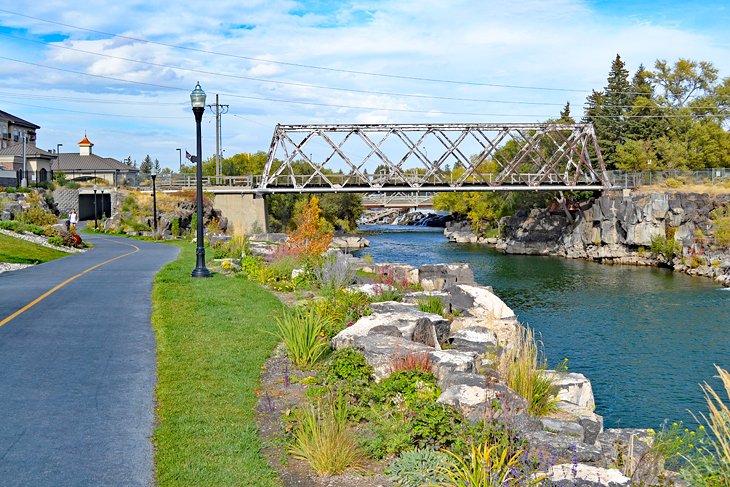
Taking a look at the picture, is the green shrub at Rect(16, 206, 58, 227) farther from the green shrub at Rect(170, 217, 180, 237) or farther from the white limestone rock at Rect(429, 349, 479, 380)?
the white limestone rock at Rect(429, 349, 479, 380)

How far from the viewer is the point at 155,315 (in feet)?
46.2

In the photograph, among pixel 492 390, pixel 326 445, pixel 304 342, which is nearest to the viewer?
pixel 326 445

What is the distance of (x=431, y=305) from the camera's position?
15.1 metres

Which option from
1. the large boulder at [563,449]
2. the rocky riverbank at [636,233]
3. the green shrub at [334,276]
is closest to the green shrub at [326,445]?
the large boulder at [563,449]

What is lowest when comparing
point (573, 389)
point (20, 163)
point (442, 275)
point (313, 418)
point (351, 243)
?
point (351, 243)

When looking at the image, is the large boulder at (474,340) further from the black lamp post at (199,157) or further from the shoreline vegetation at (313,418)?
the black lamp post at (199,157)

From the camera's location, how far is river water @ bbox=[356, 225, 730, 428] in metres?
17.2

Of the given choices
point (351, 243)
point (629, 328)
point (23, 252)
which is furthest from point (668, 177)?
point (23, 252)

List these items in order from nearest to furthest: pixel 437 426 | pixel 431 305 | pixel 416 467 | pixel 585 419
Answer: pixel 416 467
pixel 437 426
pixel 585 419
pixel 431 305

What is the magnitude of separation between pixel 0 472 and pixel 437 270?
18.4m

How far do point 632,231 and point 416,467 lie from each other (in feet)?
183

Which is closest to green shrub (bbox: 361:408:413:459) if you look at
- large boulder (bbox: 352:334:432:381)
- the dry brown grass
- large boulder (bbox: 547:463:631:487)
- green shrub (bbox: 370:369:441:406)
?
green shrub (bbox: 370:369:441:406)

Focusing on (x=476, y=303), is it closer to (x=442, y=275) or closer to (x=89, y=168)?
(x=442, y=275)

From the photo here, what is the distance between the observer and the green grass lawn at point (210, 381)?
6715mm
